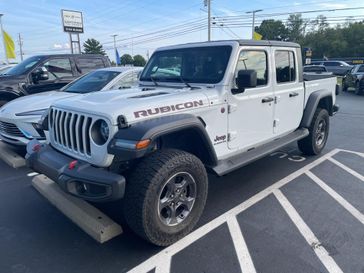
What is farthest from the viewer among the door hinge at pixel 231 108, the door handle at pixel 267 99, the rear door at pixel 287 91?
the rear door at pixel 287 91

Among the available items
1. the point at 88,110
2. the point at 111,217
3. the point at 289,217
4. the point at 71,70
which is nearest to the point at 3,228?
the point at 111,217

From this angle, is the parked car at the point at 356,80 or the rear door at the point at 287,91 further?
the parked car at the point at 356,80

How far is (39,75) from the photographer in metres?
7.28

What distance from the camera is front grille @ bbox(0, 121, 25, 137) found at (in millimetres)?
5125

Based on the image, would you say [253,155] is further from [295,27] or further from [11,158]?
[295,27]

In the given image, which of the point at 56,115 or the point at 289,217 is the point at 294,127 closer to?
the point at 289,217

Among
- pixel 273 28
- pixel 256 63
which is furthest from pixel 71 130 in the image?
pixel 273 28

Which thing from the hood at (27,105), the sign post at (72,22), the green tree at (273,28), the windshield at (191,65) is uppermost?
the green tree at (273,28)

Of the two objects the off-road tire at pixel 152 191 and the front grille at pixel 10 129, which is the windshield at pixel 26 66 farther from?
the off-road tire at pixel 152 191

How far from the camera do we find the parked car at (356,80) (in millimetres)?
16047

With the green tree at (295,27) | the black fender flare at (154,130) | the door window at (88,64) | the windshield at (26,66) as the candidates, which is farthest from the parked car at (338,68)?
the green tree at (295,27)

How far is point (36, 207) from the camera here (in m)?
3.72

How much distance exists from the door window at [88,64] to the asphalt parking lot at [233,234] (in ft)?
13.6

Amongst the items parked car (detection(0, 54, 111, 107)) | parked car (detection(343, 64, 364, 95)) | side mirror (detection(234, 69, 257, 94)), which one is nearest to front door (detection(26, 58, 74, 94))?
parked car (detection(0, 54, 111, 107))
